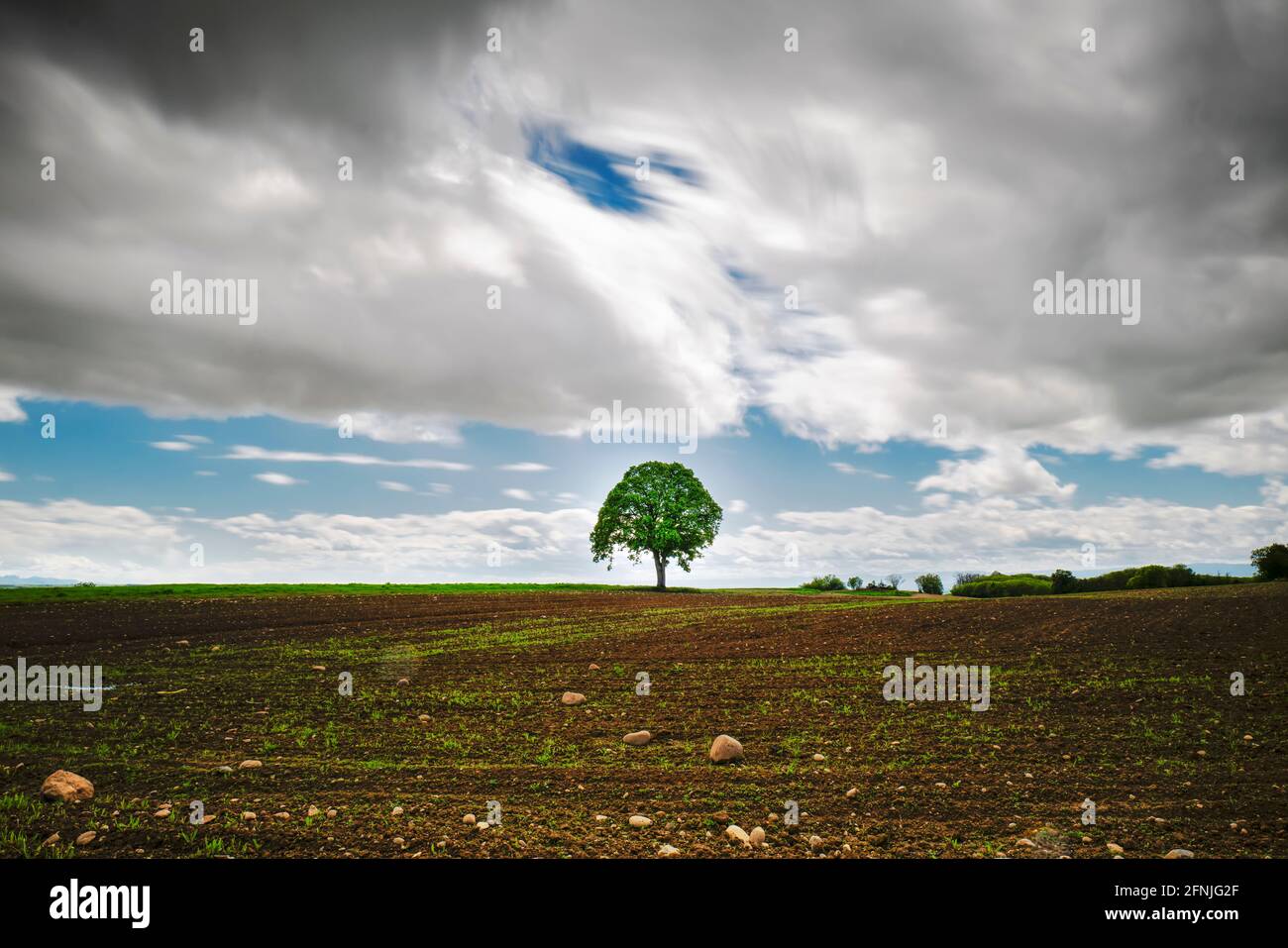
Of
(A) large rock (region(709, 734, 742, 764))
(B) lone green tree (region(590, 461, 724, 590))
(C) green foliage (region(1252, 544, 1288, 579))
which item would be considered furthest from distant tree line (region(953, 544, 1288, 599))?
(A) large rock (region(709, 734, 742, 764))

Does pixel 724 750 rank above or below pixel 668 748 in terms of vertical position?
above

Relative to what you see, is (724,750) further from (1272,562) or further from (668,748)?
(1272,562)

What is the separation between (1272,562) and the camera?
42.3 meters

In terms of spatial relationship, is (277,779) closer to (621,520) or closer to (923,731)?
(923,731)

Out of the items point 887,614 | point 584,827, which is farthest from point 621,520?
point 584,827

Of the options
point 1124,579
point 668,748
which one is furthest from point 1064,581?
point 668,748

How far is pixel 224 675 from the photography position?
16516 millimetres

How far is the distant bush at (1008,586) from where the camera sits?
51.5 metres

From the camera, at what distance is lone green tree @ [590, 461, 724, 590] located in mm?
64188

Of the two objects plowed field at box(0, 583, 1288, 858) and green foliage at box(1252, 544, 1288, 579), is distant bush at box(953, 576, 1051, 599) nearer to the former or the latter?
green foliage at box(1252, 544, 1288, 579)

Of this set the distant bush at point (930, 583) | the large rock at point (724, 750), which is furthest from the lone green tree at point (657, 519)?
the large rock at point (724, 750)

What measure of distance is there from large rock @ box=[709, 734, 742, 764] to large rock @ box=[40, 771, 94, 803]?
7645 mm

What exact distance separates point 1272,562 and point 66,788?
188 feet
